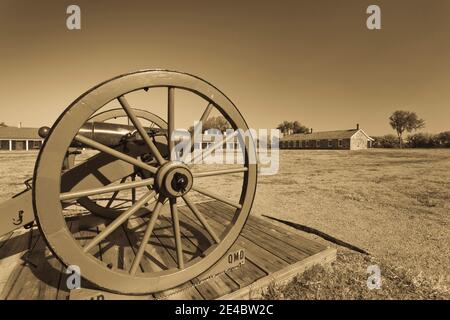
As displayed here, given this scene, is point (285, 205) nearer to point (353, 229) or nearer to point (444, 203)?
point (353, 229)

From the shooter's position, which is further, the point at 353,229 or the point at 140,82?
the point at 353,229

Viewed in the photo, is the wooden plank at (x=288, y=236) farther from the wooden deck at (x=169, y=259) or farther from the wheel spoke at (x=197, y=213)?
the wheel spoke at (x=197, y=213)

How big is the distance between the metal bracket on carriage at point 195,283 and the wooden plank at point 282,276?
263mm

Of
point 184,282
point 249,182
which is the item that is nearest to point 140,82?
point 249,182

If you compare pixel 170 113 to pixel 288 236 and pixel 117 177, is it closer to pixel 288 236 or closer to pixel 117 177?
pixel 117 177

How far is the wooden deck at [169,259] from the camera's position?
196cm

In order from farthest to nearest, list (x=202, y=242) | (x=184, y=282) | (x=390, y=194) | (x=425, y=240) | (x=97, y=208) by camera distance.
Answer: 1. (x=390, y=194)
2. (x=425, y=240)
3. (x=97, y=208)
4. (x=202, y=242)
5. (x=184, y=282)

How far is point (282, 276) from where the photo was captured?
89.0 inches

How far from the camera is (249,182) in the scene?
7.41ft

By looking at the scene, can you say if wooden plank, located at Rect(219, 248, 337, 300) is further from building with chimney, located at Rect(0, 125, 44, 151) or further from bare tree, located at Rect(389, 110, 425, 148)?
bare tree, located at Rect(389, 110, 425, 148)

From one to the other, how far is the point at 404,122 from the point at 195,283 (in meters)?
69.9

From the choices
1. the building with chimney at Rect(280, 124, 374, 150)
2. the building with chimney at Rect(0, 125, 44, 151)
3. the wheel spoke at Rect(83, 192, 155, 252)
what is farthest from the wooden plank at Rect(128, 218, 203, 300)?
the building with chimney at Rect(280, 124, 374, 150)
